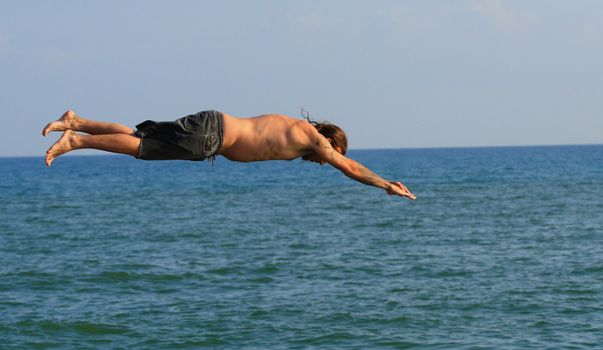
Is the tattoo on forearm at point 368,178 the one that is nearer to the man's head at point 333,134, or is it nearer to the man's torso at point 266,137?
the man's head at point 333,134

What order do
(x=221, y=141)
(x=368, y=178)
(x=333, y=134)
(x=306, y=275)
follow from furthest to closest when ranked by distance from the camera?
1. (x=306, y=275)
2. (x=333, y=134)
3. (x=368, y=178)
4. (x=221, y=141)

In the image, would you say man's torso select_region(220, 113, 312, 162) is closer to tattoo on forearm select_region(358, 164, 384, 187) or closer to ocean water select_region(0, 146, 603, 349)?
tattoo on forearm select_region(358, 164, 384, 187)

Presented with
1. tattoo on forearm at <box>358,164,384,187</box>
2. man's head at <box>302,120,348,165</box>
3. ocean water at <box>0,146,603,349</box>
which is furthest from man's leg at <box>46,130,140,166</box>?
ocean water at <box>0,146,603,349</box>

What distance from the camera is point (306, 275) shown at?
41750 mm

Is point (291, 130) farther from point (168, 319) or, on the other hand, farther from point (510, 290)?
point (510, 290)

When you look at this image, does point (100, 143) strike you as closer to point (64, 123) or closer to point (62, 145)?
point (62, 145)

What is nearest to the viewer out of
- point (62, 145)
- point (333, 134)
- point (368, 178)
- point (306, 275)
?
point (62, 145)

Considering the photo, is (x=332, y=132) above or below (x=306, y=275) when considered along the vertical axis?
above

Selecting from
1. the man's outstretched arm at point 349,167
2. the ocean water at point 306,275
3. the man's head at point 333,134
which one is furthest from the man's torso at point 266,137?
the ocean water at point 306,275

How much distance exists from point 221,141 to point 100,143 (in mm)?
1383

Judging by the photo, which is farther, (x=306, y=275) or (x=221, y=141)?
(x=306, y=275)

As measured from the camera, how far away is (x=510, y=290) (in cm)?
3762

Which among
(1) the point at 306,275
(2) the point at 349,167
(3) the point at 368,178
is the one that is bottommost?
(1) the point at 306,275

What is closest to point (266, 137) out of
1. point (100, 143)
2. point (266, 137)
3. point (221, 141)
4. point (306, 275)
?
point (266, 137)
